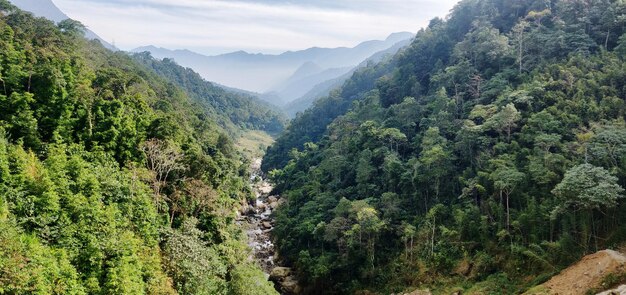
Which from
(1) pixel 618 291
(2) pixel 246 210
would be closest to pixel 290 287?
(1) pixel 618 291

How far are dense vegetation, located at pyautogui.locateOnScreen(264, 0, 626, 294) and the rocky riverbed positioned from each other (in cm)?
157

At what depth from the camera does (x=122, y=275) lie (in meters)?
16.6

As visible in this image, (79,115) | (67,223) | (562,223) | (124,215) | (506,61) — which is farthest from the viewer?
(506,61)

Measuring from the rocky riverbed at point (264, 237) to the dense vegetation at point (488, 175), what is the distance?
1573 millimetres

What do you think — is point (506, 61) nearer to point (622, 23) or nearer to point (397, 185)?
point (622, 23)

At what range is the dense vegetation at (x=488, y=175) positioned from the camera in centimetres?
2381

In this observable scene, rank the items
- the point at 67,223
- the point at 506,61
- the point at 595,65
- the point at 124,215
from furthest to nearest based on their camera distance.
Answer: the point at 506,61 → the point at 595,65 → the point at 124,215 → the point at 67,223

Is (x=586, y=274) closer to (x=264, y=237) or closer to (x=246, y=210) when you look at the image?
(x=264, y=237)

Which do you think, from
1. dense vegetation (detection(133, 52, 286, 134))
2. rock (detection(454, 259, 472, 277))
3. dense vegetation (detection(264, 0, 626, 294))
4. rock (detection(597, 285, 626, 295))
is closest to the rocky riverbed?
dense vegetation (detection(264, 0, 626, 294))

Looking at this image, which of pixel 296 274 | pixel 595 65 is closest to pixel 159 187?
pixel 296 274

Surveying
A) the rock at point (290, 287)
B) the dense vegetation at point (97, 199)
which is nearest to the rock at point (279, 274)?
the rock at point (290, 287)

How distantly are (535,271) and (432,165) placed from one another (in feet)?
37.2

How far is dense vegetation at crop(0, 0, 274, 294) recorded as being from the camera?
1493 cm

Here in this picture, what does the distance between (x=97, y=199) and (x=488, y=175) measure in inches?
949
